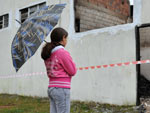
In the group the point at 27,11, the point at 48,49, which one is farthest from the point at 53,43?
the point at 27,11

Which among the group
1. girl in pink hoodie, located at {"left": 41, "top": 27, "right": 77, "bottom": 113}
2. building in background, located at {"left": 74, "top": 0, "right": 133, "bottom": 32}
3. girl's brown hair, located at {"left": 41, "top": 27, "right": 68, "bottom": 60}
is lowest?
girl in pink hoodie, located at {"left": 41, "top": 27, "right": 77, "bottom": 113}

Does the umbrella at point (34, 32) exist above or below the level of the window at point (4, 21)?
below

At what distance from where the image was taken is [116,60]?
730 centimetres

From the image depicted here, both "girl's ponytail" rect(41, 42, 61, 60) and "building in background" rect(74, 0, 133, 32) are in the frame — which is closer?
"girl's ponytail" rect(41, 42, 61, 60)

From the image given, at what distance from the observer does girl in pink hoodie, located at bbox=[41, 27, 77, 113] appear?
3064 mm

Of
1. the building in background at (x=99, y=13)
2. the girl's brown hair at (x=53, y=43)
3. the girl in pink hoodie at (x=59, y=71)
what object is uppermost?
the building in background at (x=99, y=13)

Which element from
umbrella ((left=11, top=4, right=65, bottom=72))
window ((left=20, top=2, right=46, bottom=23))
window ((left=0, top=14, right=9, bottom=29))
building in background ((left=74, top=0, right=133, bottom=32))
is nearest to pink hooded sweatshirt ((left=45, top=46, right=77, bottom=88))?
umbrella ((left=11, top=4, right=65, bottom=72))

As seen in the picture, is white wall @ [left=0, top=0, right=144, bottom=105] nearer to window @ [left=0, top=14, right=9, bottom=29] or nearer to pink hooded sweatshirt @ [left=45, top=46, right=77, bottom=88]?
window @ [left=0, top=14, right=9, bottom=29]

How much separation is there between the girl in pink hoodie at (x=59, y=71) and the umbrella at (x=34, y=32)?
4.58 feet

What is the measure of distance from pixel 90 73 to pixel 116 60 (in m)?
1.10

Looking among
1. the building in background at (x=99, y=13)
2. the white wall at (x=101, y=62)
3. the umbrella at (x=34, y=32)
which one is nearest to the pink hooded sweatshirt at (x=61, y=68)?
the umbrella at (x=34, y=32)

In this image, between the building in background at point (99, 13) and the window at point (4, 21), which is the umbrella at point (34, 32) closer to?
the building in background at point (99, 13)

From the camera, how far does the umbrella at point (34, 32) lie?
460 centimetres

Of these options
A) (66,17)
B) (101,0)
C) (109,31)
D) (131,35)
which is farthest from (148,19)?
(101,0)
